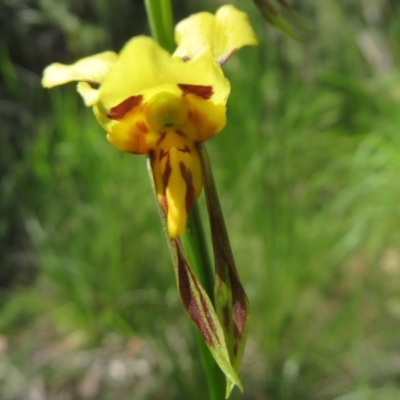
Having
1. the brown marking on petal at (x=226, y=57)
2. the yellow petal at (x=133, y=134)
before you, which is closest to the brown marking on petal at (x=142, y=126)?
the yellow petal at (x=133, y=134)

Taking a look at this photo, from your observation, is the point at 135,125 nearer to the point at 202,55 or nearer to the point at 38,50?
the point at 202,55

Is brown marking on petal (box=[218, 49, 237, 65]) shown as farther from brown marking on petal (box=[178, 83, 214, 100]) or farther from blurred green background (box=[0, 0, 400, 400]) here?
blurred green background (box=[0, 0, 400, 400])

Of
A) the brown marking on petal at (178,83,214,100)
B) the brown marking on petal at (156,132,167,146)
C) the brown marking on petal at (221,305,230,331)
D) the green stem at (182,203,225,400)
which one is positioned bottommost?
the brown marking on petal at (221,305,230,331)

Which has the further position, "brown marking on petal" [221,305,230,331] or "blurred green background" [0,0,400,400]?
"blurred green background" [0,0,400,400]

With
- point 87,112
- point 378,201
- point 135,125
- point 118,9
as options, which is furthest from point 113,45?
point 135,125

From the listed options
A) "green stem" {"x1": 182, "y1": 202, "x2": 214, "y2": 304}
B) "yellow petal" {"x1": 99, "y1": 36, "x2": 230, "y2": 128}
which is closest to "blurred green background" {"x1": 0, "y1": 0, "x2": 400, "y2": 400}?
"green stem" {"x1": 182, "y1": 202, "x2": 214, "y2": 304}

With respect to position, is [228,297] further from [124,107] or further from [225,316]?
[124,107]

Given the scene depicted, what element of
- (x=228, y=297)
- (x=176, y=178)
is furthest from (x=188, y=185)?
(x=228, y=297)
